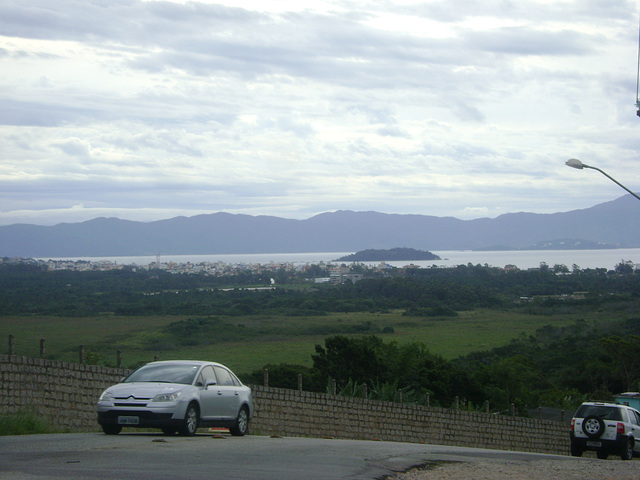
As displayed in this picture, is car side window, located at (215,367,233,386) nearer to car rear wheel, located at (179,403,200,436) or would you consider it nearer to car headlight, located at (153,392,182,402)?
car rear wheel, located at (179,403,200,436)

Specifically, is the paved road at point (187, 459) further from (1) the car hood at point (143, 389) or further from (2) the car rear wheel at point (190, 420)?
(1) the car hood at point (143, 389)

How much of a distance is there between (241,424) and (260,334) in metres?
70.8

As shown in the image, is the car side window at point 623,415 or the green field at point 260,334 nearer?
the car side window at point 623,415

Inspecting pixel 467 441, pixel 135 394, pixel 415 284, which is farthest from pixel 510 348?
pixel 415 284

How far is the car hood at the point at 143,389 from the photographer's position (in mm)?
14055

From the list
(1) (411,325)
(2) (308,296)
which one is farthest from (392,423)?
(2) (308,296)

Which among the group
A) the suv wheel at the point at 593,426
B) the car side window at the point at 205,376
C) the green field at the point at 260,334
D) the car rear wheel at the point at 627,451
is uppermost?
the car side window at the point at 205,376

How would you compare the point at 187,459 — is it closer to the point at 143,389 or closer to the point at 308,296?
the point at 143,389

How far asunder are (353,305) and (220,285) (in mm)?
72172

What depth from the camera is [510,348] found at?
231ft

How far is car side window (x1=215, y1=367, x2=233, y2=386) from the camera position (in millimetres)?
15711

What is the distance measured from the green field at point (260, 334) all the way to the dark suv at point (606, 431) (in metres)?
30.2

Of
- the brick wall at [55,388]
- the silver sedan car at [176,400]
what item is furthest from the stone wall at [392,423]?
the silver sedan car at [176,400]

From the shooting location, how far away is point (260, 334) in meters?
86.6
